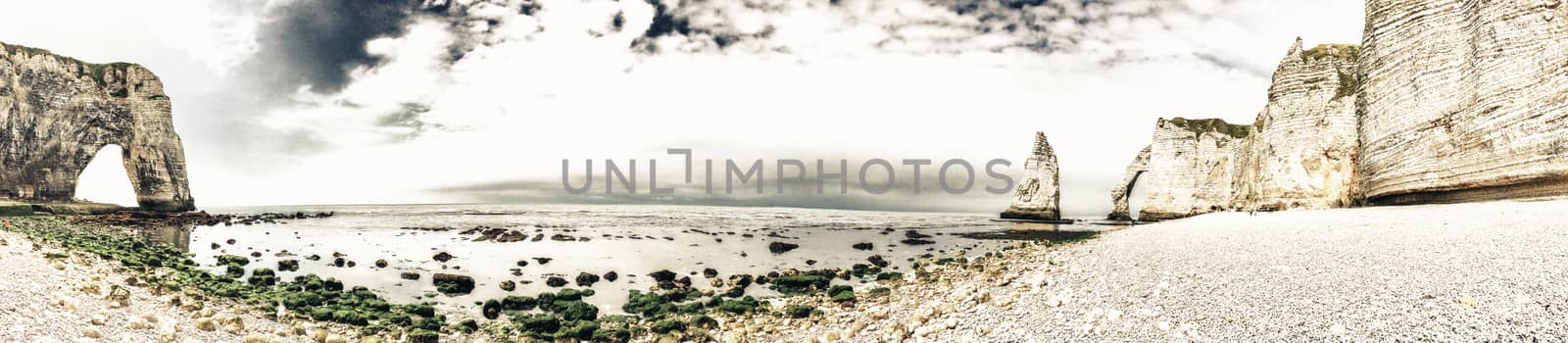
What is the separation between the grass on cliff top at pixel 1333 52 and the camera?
23.9 meters

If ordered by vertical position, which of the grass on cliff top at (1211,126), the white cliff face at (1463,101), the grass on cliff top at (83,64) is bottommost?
the white cliff face at (1463,101)

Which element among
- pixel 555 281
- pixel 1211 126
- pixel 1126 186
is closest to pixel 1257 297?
pixel 555 281

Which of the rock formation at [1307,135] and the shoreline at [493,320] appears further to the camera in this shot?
the rock formation at [1307,135]

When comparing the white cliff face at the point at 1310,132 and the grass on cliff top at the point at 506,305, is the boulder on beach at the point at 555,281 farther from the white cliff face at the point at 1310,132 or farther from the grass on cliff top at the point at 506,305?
the white cliff face at the point at 1310,132

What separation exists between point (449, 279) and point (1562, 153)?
23.7 metres

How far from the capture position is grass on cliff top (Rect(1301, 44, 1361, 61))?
23.9 metres

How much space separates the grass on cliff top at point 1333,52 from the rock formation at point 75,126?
3716 inches

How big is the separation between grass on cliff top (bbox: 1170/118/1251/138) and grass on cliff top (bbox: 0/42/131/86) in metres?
104

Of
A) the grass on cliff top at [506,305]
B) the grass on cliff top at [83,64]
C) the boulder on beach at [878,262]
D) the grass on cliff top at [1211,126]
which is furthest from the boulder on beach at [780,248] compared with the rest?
the grass on cliff top at [83,64]

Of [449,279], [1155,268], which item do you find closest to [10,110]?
[449,279]

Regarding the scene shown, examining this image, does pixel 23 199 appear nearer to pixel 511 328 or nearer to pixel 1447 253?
pixel 511 328

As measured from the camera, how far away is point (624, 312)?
11.5 metres

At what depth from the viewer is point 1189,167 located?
48344 millimetres

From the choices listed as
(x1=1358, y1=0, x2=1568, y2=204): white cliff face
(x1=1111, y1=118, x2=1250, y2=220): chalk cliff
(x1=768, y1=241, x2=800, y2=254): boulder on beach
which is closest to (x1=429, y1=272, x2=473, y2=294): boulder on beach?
(x1=768, y1=241, x2=800, y2=254): boulder on beach
